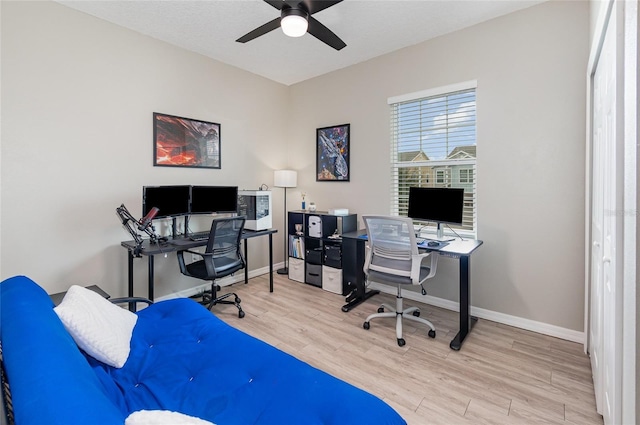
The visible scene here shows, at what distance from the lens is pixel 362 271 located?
3.54 m

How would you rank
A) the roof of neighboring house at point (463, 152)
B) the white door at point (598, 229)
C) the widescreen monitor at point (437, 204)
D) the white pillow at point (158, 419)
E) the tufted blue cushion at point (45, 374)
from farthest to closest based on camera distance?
1. the roof of neighboring house at point (463, 152)
2. the widescreen monitor at point (437, 204)
3. the white door at point (598, 229)
4. the white pillow at point (158, 419)
5. the tufted blue cushion at point (45, 374)

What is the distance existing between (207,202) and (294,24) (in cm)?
210

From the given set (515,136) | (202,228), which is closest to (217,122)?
(202,228)

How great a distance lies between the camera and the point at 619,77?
1022 mm

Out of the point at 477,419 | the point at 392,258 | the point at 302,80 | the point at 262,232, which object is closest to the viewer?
the point at 477,419

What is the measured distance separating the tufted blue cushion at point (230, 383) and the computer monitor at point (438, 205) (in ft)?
6.75

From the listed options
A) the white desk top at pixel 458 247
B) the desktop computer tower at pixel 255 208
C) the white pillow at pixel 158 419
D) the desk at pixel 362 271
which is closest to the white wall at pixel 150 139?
the white desk top at pixel 458 247

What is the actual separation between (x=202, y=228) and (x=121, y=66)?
1.90 m

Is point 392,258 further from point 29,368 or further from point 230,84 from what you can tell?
point 230,84

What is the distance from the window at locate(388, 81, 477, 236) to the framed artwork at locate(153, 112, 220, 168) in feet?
7.41

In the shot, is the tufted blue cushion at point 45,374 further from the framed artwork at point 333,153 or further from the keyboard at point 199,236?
the framed artwork at point 333,153

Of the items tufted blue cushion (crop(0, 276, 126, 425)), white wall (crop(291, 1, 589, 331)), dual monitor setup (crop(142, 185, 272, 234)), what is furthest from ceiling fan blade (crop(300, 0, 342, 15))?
tufted blue cushion (crop(0, 276, 126, 425))

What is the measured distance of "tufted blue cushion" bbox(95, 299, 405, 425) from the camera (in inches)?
45.5

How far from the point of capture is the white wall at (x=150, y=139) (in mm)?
2504
